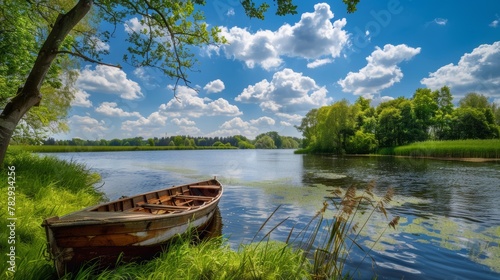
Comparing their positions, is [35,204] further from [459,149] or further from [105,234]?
[459,149]

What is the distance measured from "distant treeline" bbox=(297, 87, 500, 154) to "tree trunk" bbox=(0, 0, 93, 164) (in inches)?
2101

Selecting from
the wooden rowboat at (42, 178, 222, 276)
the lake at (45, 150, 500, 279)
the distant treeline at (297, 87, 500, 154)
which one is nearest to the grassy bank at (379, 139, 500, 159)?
the distant treeline at (297, 87, 500, 154)

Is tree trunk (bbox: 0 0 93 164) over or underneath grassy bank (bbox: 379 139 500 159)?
over

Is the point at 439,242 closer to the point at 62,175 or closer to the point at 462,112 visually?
the point at 62,175

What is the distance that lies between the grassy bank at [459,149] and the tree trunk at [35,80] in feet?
135

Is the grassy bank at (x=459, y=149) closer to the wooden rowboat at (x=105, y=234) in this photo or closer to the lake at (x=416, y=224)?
the lake at (x=416, y=224)

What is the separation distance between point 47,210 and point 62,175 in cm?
432

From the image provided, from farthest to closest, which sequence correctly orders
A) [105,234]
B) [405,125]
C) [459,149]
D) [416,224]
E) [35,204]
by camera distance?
[405,125] < [459,149] < [416,224] < [35,204] < [105,234]

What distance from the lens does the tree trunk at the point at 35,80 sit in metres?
4.79

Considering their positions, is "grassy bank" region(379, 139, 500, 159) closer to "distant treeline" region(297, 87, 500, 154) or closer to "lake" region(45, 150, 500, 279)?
"distant treeline" region(297, 87, 500, 154)

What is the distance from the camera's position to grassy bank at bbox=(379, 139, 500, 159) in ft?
106

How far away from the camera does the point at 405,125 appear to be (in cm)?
5197

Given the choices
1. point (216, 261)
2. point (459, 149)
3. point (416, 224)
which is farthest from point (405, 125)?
point (216, 261)

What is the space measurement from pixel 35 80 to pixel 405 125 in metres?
57.5
